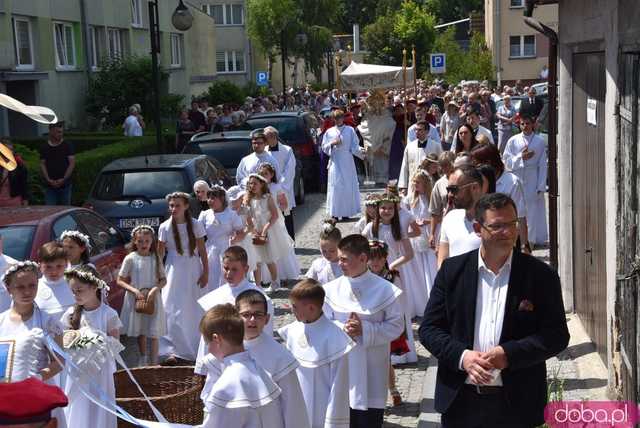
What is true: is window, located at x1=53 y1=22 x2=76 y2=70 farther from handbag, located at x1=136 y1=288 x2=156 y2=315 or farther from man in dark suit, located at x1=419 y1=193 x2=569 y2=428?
man in dark suit, located at x1=419 y1=193 x2=569 y2=428

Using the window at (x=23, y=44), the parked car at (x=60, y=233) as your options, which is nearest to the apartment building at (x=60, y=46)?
the window at (x=23, y=44)

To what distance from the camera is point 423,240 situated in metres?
11.6

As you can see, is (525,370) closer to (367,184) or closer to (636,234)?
(636,234)

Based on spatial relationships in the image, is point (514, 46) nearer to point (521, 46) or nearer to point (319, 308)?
point (521, 46)

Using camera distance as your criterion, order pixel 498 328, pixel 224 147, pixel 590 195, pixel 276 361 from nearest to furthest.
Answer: pixel 498 328 < pixel 276 361 < pixel 590 195 < pixel 224 147

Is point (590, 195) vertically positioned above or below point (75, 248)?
above

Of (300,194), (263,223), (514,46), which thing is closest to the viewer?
(263,223)

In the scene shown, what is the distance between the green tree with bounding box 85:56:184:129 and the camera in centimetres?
3053

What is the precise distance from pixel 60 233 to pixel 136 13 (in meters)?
27.6

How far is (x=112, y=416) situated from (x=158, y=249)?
3312 mm

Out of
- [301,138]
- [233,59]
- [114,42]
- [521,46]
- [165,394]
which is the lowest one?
[165,394]

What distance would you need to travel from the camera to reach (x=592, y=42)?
929 cm
